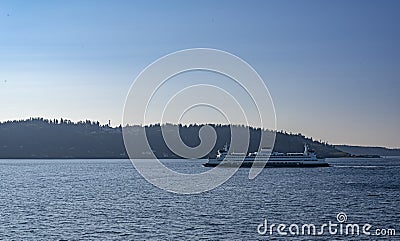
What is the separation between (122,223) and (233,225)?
9.99 meters

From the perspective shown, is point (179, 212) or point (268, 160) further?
point (268, 160)

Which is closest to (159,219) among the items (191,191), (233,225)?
(233,225)

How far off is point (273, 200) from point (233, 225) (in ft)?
81.7

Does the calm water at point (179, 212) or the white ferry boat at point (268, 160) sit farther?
the white ferry boat at point (268, 160)

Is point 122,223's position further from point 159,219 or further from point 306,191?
point 306,191

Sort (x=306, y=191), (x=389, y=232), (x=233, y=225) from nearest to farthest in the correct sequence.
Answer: (x=389, y=232) → (x=233, y=225) → (x=306, y=191)

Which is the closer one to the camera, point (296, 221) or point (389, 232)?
point (389, 232)

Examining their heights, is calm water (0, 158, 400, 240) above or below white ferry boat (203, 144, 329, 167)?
below

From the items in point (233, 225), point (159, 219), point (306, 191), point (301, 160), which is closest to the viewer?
point (233, 225)

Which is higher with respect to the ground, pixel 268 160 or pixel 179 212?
pixel 268 160

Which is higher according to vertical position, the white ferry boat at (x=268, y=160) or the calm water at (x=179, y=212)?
the white ferry boat at (x=268, y=160)

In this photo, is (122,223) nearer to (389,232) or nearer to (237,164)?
(389,232)

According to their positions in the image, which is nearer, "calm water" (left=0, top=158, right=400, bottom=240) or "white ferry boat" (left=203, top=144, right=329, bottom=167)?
"calm water" (left=0, top=158, right=400, bottom=240)

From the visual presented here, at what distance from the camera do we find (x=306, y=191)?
94.8 metres
